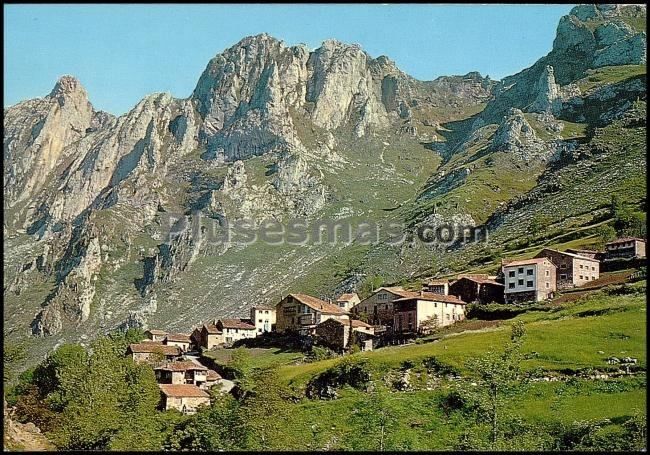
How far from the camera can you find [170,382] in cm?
8150

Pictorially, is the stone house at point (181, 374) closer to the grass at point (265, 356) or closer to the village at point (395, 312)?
the village at point (395, 312)

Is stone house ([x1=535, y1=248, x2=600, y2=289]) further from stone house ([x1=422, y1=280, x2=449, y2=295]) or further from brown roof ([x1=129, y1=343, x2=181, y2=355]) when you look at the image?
brown roof ([x1=129, y1=343, x2=181, y2=355])

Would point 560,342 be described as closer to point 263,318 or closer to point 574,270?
point 574,270

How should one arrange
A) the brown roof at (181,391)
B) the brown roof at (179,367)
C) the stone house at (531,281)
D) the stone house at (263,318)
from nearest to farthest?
the brown roof at (181,391) < the brown roof at (179,367) < the stone house at (531,281) < the stone house at (263,318)

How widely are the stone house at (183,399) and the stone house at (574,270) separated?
1745 inches

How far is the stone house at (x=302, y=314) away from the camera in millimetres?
99688

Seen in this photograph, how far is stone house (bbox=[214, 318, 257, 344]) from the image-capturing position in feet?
366

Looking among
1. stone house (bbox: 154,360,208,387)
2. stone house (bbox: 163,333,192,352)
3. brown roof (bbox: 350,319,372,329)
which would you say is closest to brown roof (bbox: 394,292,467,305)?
brown roof (bbox: 350,319,372,329)

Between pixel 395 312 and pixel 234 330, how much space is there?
1199 inches

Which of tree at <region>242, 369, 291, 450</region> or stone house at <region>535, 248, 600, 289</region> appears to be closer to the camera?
tree at <region>242, 369, 291, 450</region>

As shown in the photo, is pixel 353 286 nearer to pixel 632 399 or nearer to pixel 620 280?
pixel 620 280

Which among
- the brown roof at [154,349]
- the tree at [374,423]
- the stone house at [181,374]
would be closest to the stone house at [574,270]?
the tree at [374,423]

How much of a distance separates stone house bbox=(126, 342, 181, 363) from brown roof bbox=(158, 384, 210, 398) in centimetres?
1760

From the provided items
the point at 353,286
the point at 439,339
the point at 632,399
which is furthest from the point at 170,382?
the point at 353,286
